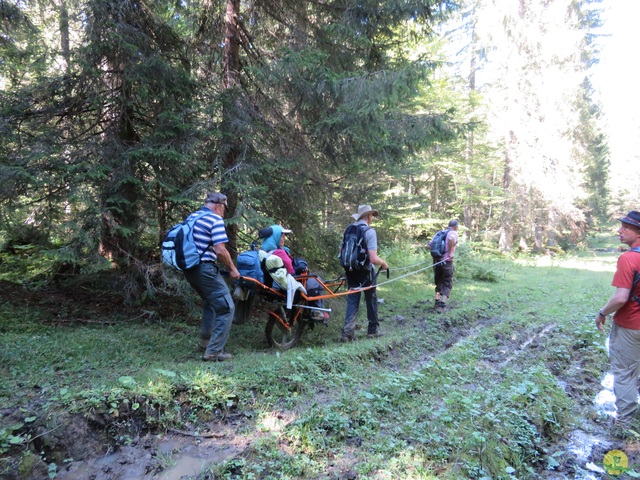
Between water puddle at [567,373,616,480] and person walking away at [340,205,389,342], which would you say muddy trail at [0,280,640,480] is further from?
person walking away at [340,205,389,342]

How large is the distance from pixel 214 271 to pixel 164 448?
2171mm

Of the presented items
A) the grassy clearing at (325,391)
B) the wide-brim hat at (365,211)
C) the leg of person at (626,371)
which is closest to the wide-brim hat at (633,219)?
the leg of person at (626,371)

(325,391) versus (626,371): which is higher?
(626,371)

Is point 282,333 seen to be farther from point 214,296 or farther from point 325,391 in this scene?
point 325,391

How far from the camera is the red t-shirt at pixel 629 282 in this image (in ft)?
12.8

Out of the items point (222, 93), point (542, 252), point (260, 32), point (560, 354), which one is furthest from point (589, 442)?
point (542, 252)

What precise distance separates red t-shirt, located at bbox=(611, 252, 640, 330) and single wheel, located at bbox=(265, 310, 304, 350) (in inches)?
166

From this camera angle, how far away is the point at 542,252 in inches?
973

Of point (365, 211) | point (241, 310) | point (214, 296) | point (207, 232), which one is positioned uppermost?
point (365, 211)

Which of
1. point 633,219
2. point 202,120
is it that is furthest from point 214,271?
point 633,219

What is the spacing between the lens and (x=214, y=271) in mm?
5004

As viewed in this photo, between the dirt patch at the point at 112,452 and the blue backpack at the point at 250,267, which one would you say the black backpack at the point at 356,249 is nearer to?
the blue backpack at the point at 250,267

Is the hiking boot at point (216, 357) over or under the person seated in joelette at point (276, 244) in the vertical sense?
under

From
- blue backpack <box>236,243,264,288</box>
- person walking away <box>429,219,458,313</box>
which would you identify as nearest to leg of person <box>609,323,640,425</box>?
blue backpack <box>236,243,264,288</box>
